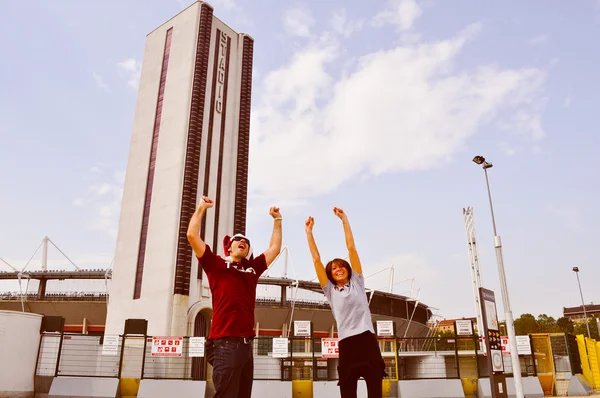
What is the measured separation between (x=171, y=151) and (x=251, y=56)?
14486 mm

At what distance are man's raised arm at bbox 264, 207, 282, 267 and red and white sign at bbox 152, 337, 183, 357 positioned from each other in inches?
510

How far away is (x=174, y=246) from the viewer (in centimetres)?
3734

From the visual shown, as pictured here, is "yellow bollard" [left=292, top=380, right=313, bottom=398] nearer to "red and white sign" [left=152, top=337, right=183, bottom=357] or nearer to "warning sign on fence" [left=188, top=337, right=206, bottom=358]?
"warning sign on fence" [left=188, top=337, right=206, bottom=358]

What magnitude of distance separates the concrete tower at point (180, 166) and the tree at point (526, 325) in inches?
3421

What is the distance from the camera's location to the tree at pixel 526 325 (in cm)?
10350

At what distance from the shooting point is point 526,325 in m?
105

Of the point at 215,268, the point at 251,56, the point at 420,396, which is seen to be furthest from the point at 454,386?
the point at 251,56

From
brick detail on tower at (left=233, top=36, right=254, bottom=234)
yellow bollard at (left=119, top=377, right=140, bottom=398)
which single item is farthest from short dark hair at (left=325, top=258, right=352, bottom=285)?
brick detail on tower at (left=233, top=36, right=254, bottom=234)

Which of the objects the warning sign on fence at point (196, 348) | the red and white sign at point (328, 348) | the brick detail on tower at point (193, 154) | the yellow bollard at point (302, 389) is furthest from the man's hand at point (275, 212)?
the brick detail on tower at point (193, 154)

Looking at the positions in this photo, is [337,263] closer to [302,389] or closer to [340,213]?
[340,213]

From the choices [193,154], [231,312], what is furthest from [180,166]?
[231,312]

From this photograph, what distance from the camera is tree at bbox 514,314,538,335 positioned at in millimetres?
103500

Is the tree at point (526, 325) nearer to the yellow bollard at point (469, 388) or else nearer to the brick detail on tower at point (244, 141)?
the brick detail on tower at point (244, 141)

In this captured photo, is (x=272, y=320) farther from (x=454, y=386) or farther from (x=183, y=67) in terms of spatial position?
(x=454, y=386)
